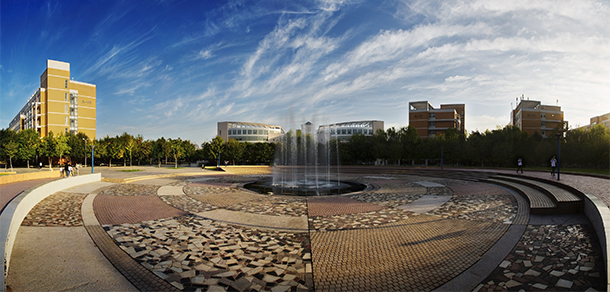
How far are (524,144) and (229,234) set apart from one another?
41.6 meters

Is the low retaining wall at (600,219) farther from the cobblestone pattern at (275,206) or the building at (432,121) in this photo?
the building at (432,121)

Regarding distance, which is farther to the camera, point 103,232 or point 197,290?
point 103,232

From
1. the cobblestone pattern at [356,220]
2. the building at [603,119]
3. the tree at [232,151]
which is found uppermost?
the building at [603,119]

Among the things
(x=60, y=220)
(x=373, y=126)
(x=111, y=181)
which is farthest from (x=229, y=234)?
(x=373, y=126)

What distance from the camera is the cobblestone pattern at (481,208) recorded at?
865cm

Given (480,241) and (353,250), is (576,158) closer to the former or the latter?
(480,241)

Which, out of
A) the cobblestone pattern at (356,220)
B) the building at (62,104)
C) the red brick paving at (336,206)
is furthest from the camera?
the building at (62,104)

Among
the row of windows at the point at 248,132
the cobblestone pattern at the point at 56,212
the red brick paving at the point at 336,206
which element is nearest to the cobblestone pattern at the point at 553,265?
the red brick paving at the point at 336,206

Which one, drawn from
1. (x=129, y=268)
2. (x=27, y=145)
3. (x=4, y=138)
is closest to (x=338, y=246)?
(x=129, y=268)

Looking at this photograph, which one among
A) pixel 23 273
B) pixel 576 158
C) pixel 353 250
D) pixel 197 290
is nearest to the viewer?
pixel 197 290

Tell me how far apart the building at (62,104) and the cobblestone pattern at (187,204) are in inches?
2048

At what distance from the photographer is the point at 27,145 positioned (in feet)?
122

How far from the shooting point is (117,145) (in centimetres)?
4091

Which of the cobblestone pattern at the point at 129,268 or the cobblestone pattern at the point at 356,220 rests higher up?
the cobblestone pattern at the point at 356,220
